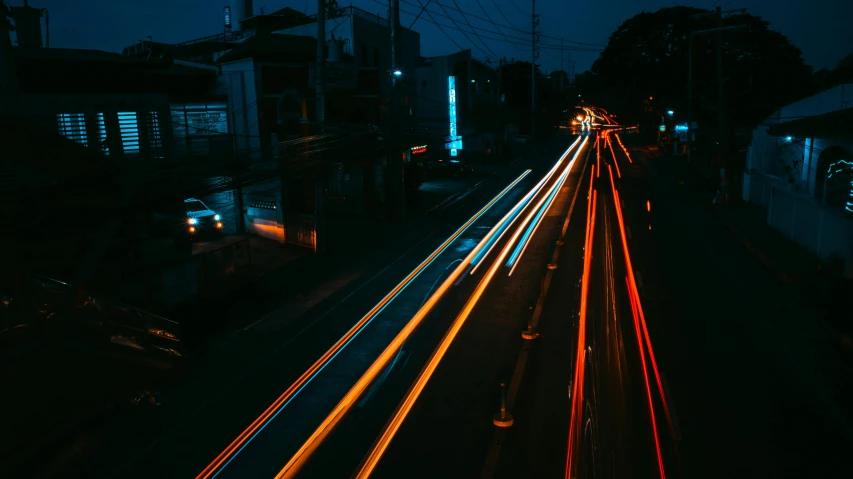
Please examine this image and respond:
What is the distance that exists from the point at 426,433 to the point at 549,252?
11233 mm

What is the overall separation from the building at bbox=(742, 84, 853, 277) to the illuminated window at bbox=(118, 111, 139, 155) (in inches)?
880

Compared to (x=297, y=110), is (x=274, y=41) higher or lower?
higher

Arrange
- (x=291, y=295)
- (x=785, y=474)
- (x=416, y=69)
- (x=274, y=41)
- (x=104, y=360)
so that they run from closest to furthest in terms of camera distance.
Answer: (x=785, y=474) → (x=104, y=360) → (x=291, y=295) → (x=274, y=41) → (x=416, y=69)

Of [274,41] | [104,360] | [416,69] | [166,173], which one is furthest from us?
[416,69]

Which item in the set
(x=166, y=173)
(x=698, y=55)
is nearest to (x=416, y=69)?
(x=698, y=55)

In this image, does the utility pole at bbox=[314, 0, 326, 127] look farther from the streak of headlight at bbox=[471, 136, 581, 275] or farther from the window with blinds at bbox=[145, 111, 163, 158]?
the streak of headlight at bbox=[471, 136, 581, 275]

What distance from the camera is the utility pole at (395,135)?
937 inches

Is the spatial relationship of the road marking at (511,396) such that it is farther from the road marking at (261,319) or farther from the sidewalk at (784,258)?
the road marking at (261,319)

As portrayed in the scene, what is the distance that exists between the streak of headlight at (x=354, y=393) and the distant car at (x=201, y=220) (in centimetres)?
1110

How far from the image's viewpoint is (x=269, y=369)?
11.1m

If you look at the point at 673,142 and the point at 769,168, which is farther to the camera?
the point at 673,142

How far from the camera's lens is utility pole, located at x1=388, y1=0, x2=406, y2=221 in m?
23.8

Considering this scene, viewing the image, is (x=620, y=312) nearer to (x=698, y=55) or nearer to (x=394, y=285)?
(x=394, y=285)

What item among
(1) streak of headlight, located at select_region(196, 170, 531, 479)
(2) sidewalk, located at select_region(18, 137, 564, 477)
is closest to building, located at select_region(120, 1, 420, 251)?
(2) sidewalk, located at select_region(18, 137, 564, 477)
